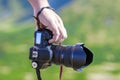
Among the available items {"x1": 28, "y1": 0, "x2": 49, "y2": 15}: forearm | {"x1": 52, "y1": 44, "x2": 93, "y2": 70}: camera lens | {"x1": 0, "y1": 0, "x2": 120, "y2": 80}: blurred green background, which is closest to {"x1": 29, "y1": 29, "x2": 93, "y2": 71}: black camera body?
{"x1": 52, "y1": 44, "x2": 93, "y2": 70}: camera lens

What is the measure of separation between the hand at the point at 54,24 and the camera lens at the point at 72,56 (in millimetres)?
142

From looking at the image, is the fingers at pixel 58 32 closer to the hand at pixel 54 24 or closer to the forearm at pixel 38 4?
the hand at pixel 54 24

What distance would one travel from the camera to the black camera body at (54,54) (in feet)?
10.0

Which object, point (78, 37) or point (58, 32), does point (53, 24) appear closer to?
point (58, 32)

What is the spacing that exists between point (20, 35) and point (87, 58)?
257 feet

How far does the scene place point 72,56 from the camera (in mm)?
3096

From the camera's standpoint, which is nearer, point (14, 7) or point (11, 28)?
point (11, 28)

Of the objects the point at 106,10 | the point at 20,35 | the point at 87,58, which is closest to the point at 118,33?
the point at 106,10

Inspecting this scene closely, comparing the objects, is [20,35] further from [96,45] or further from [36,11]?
[36,11]

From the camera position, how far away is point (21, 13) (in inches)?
3834

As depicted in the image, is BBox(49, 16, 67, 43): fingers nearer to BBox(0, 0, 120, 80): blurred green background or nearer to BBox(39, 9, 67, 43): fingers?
BBox(39, 9, 67, 43): fingers

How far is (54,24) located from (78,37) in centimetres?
7531

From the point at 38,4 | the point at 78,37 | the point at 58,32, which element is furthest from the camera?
the point at 78,37

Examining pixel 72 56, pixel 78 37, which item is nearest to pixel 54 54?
pixel 72 56
